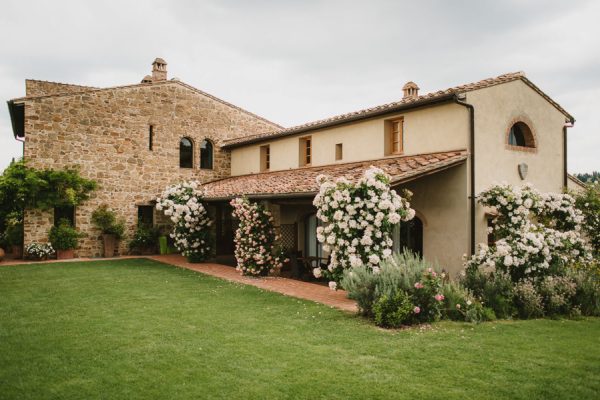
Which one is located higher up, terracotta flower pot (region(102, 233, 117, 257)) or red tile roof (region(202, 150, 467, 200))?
red tile roof (region(202, 150, 467, 200))

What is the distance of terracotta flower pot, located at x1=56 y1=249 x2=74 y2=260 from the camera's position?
594 inches

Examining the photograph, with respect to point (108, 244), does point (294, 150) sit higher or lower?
higher

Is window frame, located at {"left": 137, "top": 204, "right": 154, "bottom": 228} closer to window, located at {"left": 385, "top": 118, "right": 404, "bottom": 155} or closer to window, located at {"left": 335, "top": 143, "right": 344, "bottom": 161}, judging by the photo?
window, located at {"left": 335, "top": 143, "right": 344, "bottom": 161}

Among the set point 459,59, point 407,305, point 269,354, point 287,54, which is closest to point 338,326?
point 407,305

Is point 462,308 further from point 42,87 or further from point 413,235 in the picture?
point 42,87

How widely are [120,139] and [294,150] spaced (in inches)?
275

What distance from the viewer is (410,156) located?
441 inches

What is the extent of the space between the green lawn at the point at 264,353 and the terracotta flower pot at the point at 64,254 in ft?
24.0

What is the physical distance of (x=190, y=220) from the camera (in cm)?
1441

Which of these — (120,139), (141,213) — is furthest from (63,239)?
(120,139)

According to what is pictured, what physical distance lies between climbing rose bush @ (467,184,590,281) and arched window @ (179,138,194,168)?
41.3ft

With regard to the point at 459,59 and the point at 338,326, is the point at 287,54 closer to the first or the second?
the point at 459,59

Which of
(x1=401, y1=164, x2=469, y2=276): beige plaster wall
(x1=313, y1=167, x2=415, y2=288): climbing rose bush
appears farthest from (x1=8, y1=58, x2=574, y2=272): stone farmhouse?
(x1=313, y1=167, x2=415, y2=288): climbing rose bush

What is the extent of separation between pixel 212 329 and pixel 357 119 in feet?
27.3
